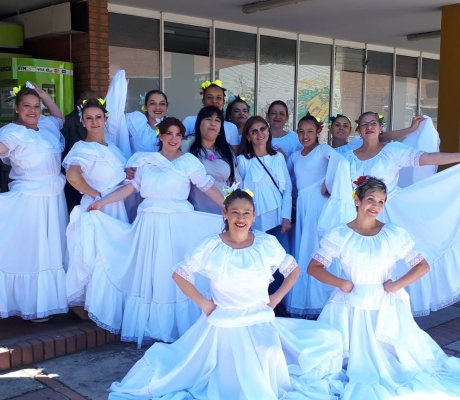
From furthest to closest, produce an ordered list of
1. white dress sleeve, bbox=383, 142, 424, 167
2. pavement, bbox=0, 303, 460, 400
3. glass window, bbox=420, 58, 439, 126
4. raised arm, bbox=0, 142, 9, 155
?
1. glass window, bbox=420, 58, 439, 126
2. white dress sleeve, bbox=383, 142, 424, 167
3. raised arm, bbox=0, 142, 9, 155
4. pavement, bbox=0, 303, 460, 400

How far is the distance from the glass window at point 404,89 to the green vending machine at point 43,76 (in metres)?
8.48

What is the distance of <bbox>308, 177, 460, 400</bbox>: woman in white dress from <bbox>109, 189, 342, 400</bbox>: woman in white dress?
0.31m

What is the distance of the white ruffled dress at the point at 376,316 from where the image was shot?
388cm

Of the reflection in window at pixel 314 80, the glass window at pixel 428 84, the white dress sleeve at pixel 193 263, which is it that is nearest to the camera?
the white dress sleeve at pixel 193 263

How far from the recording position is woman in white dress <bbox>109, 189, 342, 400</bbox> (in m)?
3.55

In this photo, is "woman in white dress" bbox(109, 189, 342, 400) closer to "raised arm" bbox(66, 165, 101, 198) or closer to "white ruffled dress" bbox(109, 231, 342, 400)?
"white ruffled dress" bbox(109, 231, 342, 400)

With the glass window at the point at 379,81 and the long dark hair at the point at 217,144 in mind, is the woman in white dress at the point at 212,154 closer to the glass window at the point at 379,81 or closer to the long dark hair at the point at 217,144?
the long dark hair at the point at 217,144

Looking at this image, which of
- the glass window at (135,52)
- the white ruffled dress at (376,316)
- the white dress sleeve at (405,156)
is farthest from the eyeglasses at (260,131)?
the glass window at (135,52)

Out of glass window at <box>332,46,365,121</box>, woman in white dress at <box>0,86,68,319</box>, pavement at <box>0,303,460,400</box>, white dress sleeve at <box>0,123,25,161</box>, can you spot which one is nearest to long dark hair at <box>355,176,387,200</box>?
pavement at <box>0,303,460,400</box>

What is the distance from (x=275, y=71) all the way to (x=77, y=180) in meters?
7.51

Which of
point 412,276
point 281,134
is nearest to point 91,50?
point 281,134

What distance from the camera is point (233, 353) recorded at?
11.6 feet

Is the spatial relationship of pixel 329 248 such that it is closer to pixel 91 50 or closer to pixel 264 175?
pixel 264 175

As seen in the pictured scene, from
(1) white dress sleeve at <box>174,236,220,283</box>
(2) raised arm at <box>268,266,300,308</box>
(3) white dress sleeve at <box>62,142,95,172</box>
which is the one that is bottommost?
(2) raised arm at <box>268,266,300,308</box>
